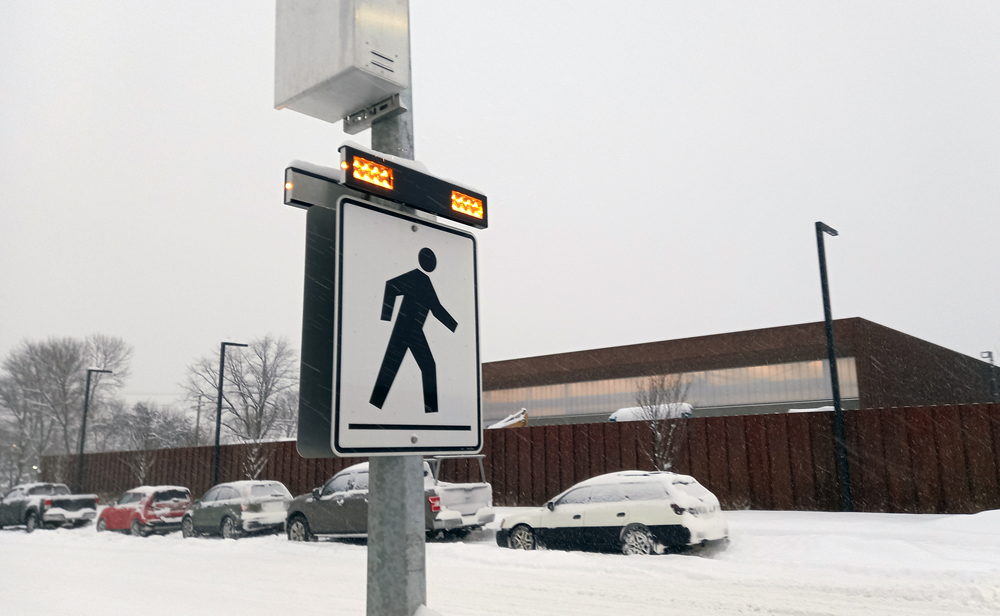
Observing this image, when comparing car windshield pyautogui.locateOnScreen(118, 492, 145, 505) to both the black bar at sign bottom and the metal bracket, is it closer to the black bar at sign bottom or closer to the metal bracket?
the metal bracket

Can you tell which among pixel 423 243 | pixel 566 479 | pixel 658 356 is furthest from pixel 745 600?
pixel 658 356

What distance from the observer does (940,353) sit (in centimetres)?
4528

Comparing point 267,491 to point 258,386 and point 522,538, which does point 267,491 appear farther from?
point 258,386

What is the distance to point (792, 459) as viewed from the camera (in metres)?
19.5

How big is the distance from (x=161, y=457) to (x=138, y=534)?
18078 mm

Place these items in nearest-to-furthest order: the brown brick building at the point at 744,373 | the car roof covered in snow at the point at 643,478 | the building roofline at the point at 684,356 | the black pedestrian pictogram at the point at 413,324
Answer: the black pedestrian pictogram at the point at 413,324 < the car roof covered in snow at the point at 643,478 < the brown brick building at the point at 744,373 < the building roofline at the point at 684,356

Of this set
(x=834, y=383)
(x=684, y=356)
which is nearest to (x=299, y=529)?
(x=834, y=383)

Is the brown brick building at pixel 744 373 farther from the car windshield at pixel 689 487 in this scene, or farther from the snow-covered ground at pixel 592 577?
the car windshield at pixel 689 487

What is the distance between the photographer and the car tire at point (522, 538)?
584 inches

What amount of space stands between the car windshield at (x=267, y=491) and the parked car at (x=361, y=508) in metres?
1.68

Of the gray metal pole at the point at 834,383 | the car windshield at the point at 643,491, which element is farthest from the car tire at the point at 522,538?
the gray metal pole at the point at 834,383

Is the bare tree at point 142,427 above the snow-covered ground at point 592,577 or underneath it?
above

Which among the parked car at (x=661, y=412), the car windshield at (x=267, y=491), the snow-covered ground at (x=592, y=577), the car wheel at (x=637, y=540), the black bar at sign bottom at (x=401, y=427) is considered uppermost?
the parked car at (x=661, y=412)

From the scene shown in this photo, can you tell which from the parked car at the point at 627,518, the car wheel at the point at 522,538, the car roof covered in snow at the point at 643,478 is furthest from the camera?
the car wheel at the point at 522,538
